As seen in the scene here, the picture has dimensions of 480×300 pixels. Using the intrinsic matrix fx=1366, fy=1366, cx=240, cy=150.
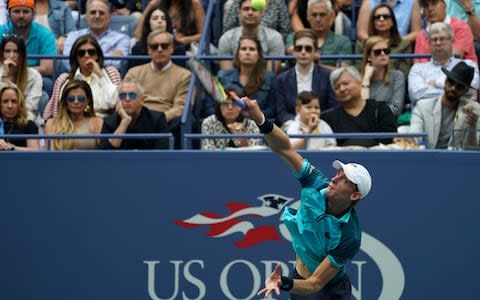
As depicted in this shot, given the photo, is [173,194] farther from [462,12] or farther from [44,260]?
[462,12]

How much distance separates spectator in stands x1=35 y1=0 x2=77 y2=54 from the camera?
1412cm

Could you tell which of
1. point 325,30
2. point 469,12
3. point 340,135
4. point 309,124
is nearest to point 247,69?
point 309,124

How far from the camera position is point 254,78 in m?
12.5

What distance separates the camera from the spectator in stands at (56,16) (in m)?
14.1

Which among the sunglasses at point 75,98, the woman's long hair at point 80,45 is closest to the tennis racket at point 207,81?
the sunglasses at point 75,98

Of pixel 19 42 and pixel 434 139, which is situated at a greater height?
pixel 19 42

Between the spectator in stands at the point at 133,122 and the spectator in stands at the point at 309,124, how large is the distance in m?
1.16

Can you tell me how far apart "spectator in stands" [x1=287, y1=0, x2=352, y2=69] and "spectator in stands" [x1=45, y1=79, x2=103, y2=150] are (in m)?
2.18

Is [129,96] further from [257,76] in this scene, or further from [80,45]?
[257,76]

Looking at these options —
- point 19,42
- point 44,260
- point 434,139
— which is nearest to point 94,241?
point 44,260

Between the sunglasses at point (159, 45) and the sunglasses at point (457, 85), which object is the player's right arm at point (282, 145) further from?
the sunglasses at point (159, 45)

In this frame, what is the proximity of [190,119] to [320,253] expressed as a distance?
279 centimetres

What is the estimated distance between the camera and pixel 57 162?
11758mm

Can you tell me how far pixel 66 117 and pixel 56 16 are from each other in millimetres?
2394
